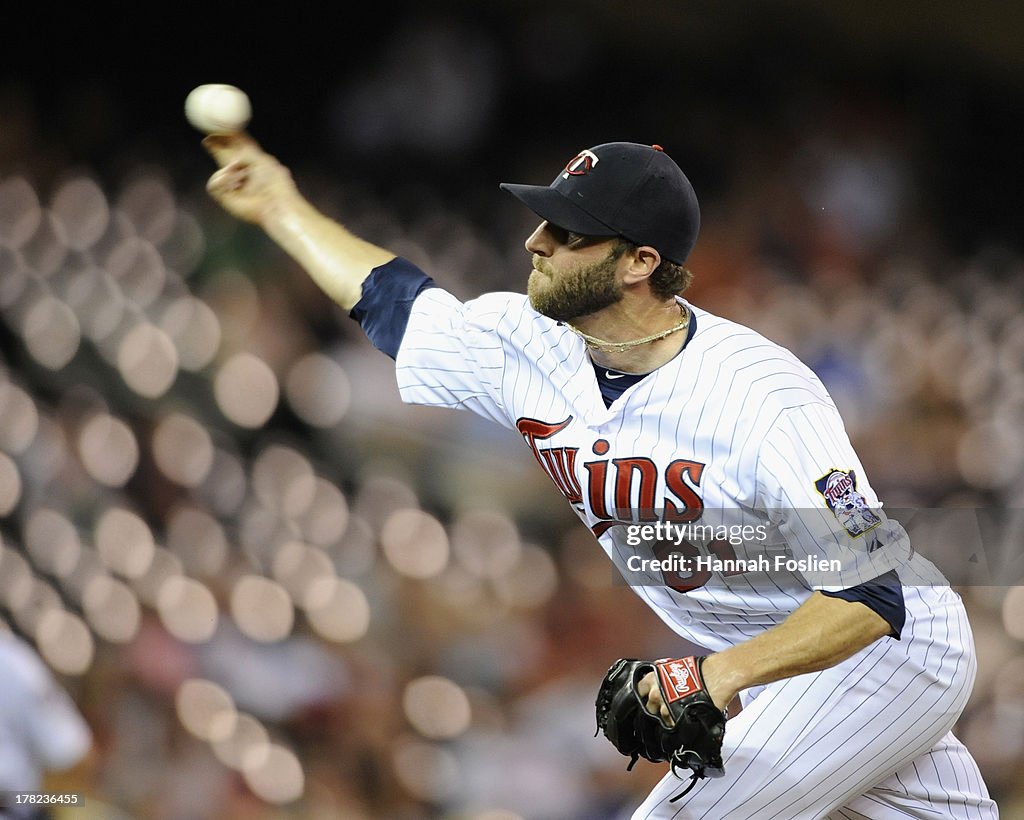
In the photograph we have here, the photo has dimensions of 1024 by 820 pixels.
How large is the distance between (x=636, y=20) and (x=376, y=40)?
0.76 metres

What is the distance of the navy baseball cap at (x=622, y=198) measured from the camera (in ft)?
5.80

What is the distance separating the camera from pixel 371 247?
6.72ft

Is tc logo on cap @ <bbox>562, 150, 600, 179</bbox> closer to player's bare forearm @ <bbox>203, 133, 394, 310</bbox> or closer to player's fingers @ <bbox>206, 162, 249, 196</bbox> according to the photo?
player's bare forearm @ <bbox>203, 133, 394, 310</bbox>

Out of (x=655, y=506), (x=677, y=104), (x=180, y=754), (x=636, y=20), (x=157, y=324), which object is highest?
(x=636, y=20)

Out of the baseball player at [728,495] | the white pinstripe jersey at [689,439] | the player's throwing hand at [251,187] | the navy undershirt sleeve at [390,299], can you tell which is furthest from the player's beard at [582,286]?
the player's throwing hand at [251,187]

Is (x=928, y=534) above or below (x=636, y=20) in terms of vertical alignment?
below

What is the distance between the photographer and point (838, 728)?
173cm

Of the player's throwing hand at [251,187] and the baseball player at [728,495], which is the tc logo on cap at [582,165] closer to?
the baseball player at [728,495]

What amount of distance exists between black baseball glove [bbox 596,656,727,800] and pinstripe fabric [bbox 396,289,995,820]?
14 centimetres

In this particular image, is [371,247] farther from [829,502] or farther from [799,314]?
[799,314]

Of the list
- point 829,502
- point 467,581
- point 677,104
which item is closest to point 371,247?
point 829,502

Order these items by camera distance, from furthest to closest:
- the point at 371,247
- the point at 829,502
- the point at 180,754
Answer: the point at 180,754, the point at 371,247, the point at 829,502

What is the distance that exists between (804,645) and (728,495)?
0.26 m

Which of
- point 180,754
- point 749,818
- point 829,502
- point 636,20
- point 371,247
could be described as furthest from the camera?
point 636,20
